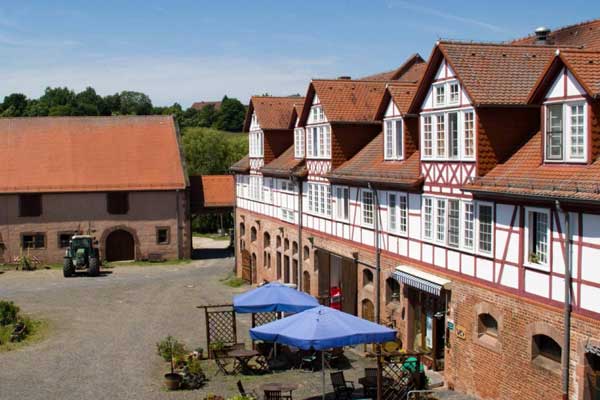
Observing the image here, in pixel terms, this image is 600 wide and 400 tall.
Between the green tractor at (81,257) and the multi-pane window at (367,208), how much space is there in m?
23.5

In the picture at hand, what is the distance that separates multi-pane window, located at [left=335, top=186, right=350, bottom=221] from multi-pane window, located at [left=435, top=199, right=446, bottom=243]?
6.78 meters

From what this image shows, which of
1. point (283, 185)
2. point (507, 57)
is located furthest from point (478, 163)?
point (283, 185)

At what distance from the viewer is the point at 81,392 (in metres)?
20.9

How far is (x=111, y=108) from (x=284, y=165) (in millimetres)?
114533

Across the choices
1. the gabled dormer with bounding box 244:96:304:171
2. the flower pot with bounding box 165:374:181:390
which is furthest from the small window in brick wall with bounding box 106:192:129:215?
the flower pot with bounding box 165:374:181:390

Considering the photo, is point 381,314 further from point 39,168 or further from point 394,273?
point 39,168

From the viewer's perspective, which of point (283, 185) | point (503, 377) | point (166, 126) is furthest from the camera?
point (166, 126)

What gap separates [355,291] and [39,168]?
30.7 m

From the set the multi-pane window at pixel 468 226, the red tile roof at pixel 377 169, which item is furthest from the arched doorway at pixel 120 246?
the multi-pane window at pixel 468 226

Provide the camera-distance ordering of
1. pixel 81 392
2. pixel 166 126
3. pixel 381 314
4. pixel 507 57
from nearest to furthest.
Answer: pixel 507 57, pixel 81 392, pixel 381 314, pixel 166 126

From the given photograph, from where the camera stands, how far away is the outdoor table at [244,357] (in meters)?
22.3

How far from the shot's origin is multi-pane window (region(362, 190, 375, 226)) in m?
25.0

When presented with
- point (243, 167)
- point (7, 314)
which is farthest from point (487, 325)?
point (243, 167)

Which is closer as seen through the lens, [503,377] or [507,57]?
[503,377]
